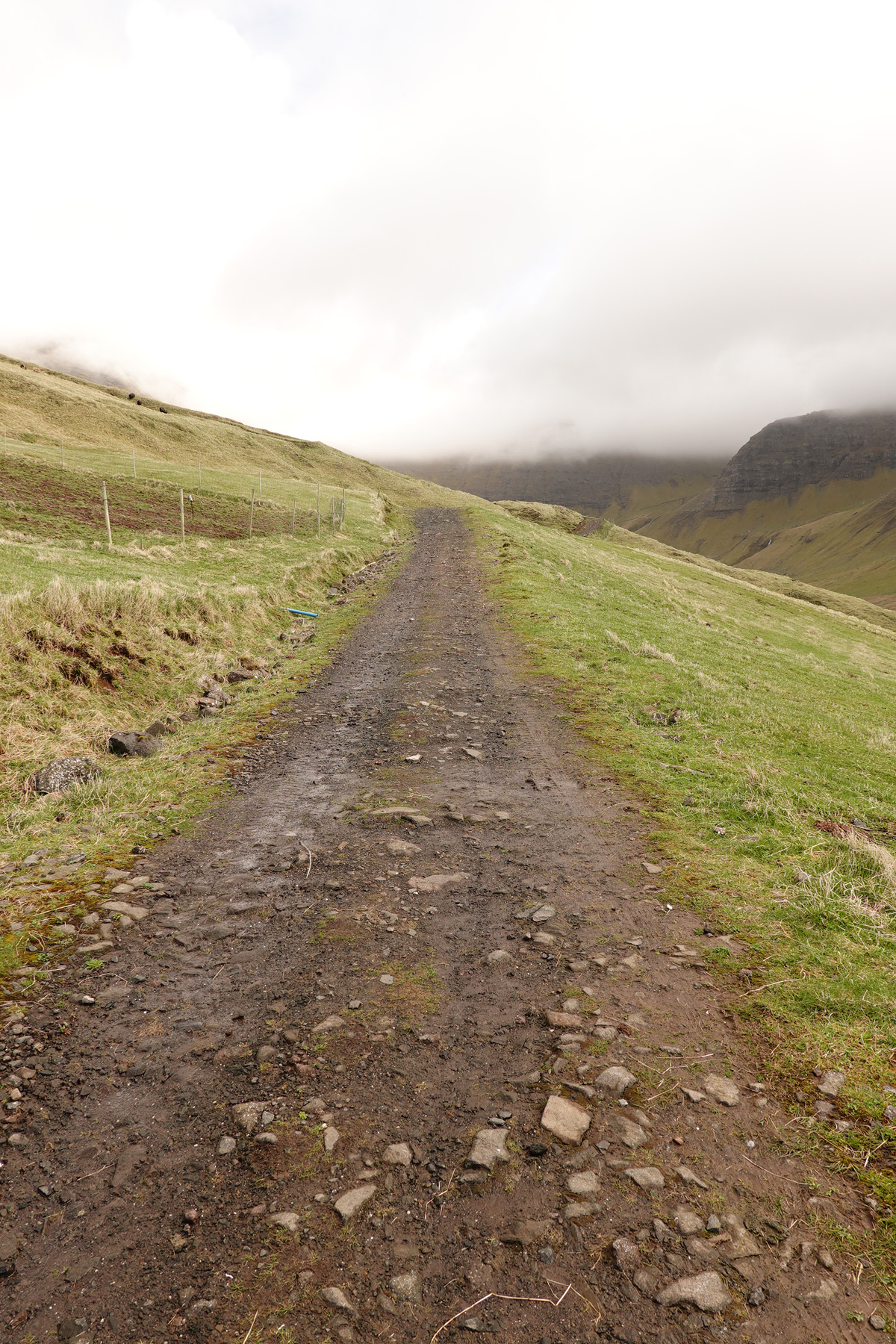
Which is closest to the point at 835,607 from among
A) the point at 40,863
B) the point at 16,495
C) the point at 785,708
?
the point at 785,708

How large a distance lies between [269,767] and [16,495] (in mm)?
41251

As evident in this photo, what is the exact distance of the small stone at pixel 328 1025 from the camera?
5.37 m

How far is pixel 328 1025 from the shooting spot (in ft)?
17.8

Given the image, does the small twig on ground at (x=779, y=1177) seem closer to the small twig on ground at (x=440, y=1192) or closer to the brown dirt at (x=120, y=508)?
the small twig on ground at (x=440, y=1192)

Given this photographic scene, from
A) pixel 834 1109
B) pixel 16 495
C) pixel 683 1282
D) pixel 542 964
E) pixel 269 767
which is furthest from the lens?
pixel 16 495

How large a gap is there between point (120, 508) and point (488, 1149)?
161 ft

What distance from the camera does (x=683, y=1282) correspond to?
137 inches

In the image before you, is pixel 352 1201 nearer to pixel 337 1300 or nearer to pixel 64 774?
pixel 337 1300

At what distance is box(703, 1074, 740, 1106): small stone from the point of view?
4723 millimetres

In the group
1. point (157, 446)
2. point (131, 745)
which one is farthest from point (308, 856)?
point (157, 446)

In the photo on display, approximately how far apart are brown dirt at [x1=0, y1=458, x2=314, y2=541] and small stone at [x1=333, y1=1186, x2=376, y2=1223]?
1417 inches

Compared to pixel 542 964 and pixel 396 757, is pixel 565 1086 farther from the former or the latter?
pixel 396 757

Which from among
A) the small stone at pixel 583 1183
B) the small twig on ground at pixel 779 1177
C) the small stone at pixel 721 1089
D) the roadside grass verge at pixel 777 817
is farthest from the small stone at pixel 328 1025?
the roadside grass verge at pixel 777 817

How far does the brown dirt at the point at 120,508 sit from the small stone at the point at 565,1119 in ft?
119
